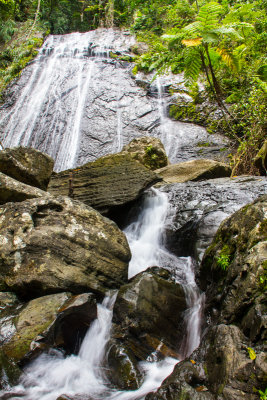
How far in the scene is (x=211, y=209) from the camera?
4.70m

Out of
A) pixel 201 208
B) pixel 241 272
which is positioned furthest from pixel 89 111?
pixel 241 272

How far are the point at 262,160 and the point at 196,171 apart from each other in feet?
5.23

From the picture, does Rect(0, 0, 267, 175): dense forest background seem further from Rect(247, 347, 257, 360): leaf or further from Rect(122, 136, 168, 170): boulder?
Rect(247, 347, 257, 360): leaf

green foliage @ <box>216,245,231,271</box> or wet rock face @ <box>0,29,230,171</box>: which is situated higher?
wet rock face @ <box>0,29,230,171</box>

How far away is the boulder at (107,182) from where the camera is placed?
5504 millimetres

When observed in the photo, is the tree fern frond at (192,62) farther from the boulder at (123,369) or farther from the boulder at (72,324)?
the boulder at (123,369)

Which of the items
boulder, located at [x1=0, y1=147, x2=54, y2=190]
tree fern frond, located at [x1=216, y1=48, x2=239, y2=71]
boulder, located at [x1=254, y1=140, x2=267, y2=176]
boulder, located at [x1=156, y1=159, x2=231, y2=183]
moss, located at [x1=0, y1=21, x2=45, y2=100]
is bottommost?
boulder, located at [x1=0, y1=147, x2=54, y2=190]

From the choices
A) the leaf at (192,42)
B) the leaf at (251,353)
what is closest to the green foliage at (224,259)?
the leaf at (251,353)

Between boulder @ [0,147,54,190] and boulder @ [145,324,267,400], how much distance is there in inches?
181

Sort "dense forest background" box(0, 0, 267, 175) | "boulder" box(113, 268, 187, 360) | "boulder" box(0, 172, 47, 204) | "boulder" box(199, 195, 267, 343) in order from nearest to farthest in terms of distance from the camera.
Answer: "boulder" box(199, 195, 267, 343) < "boulder" box(113, 268, 187, 360) < "boulder" box(0, 172, 47, 204) < "dense forest background" box(0, 0, 267, 175)

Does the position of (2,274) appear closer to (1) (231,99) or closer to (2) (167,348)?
(2) (167,348)

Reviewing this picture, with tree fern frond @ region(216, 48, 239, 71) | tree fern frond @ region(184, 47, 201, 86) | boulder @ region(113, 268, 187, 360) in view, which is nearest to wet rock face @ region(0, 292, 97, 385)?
boulder @ region(113, 268, 187, 360)

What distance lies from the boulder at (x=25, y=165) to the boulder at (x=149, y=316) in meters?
3.37

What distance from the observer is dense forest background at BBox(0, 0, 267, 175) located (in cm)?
682
